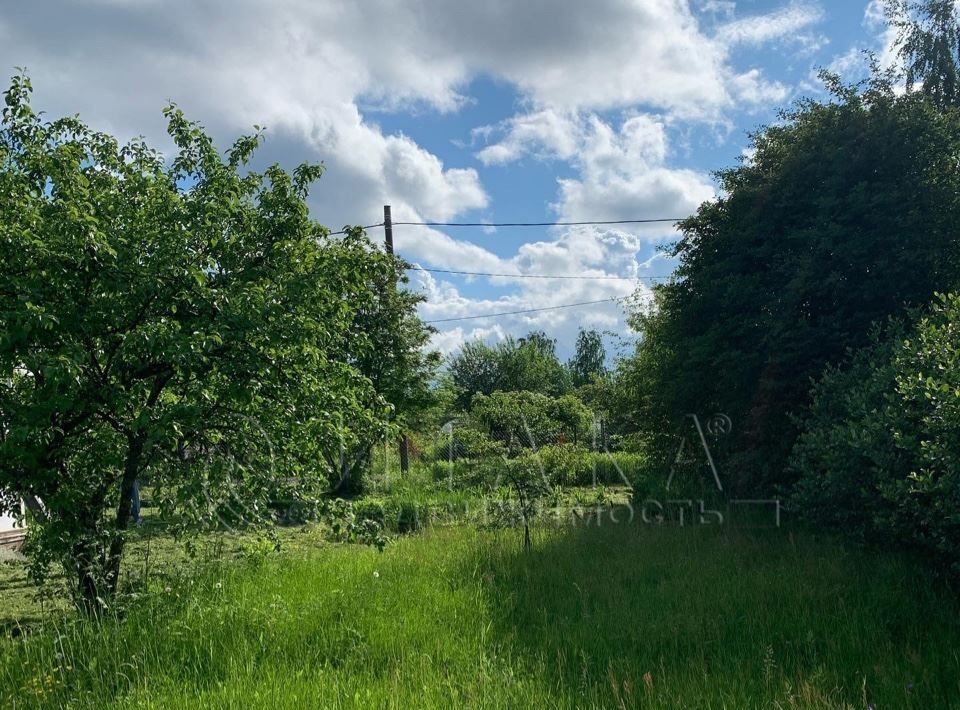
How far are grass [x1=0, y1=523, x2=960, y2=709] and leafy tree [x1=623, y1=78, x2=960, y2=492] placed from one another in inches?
126

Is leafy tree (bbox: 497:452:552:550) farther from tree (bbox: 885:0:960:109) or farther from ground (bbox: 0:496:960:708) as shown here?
tree (bbox: 885:0:960:109)

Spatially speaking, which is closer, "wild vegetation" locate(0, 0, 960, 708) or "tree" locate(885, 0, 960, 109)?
"wild vegetation" locate(0, 0, 960, 708)

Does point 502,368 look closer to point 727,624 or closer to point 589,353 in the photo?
point 589,353

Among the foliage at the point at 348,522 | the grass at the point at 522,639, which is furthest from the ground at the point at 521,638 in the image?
the foliage at the point at 348,522

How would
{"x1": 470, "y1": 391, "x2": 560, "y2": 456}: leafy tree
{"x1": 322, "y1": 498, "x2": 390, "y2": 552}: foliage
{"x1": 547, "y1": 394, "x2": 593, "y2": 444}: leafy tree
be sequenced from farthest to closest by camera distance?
1. {"x1": 547, "y1": 394, "x2": 593, "y2": 444}: leafy tree
2. {"x1": 470, "y1": 391, "x2": 560, "y2": 456}: leafy tree
3. {"x1": 322, "y1": 498, "x2": 390, "y2": 552}: foliage

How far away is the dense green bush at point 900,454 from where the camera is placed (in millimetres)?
4758

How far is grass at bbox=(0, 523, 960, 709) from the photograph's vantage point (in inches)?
154

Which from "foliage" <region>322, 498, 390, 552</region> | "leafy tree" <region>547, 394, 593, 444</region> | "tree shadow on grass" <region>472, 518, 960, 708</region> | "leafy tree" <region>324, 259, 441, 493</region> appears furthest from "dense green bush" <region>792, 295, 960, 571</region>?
"leafy tree" <region>324, 259, 441, 493</region>

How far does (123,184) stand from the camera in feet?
19.3

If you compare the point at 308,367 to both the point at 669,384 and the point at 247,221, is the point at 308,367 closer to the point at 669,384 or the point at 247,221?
the point at 247,221

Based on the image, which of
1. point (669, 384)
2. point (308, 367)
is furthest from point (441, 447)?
point (308, 367)

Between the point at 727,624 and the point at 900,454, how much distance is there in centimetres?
213

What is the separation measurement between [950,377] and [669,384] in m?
6.75

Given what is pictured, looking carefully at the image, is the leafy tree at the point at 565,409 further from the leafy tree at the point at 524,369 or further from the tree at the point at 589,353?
the tree at the point at 589,353
